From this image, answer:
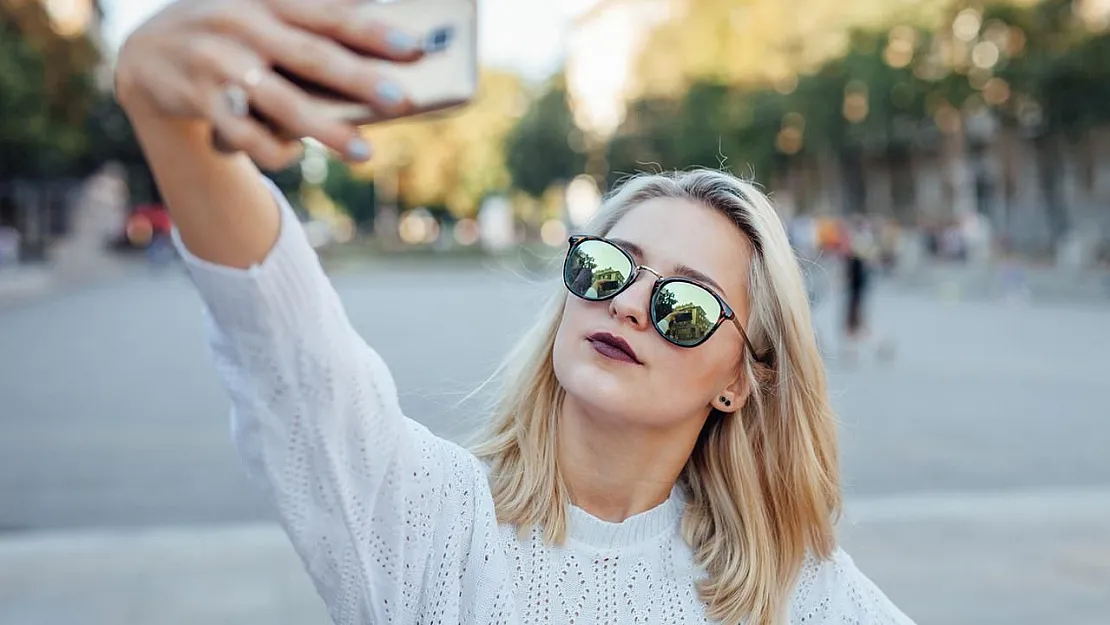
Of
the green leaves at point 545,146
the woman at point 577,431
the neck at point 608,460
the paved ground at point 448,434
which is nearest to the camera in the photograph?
the woman at point 577,431

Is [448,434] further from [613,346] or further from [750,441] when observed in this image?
[613,346]

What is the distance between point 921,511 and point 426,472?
5062mm

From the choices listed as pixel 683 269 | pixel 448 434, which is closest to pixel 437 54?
pixel 683 269

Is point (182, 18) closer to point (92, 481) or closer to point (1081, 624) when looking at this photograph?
point (1081, 624)

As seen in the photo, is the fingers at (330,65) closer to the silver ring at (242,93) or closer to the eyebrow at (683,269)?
the silver ring at (242,93)

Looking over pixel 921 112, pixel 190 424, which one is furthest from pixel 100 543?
pixel 921 112

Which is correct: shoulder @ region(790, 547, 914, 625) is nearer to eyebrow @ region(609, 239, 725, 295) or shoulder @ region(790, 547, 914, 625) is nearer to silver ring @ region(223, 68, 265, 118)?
eyebrow @ region(609, 239, 725, 295)

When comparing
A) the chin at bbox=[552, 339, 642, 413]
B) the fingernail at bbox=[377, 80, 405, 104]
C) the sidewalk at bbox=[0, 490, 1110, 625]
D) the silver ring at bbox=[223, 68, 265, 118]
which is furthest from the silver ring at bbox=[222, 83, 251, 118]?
the sidewalk at bbox=[0, 490, 1110, 625]

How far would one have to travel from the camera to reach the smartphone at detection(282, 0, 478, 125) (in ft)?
3.15

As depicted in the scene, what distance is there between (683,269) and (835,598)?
0.65 m

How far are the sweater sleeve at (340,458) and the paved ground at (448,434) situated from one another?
1.28 metres

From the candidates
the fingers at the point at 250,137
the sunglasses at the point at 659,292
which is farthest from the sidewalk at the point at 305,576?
the fingers at the point at 250,137

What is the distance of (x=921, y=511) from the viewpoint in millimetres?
6270

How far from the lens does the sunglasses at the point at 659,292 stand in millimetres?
1961
